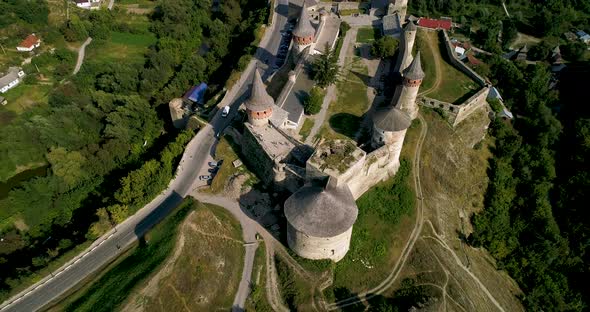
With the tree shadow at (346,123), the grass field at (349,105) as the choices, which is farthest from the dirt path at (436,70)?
the tree shadow at (346,123)

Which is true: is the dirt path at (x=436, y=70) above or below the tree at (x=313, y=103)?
below

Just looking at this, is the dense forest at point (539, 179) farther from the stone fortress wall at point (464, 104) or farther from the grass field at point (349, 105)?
the grass field at point (349, 105)

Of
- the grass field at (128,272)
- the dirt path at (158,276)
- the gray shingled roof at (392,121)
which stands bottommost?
the grass field at (128,272)

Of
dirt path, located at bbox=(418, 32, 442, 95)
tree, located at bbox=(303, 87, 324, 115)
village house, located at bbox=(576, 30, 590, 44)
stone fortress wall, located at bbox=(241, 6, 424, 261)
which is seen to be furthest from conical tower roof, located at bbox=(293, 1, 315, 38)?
village house, located at bbox=(576, 30, 590, 44)

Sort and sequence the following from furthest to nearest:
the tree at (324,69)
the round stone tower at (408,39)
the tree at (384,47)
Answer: the tree at (384,47) < the round stone tower at (408,39) < the tree at (324,69)

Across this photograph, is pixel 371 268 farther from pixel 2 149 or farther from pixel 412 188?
pixel 2 149

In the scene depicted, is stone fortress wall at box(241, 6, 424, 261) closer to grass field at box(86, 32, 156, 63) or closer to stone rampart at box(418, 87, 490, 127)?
stone rampart at box(418, 87, 490, 127)
